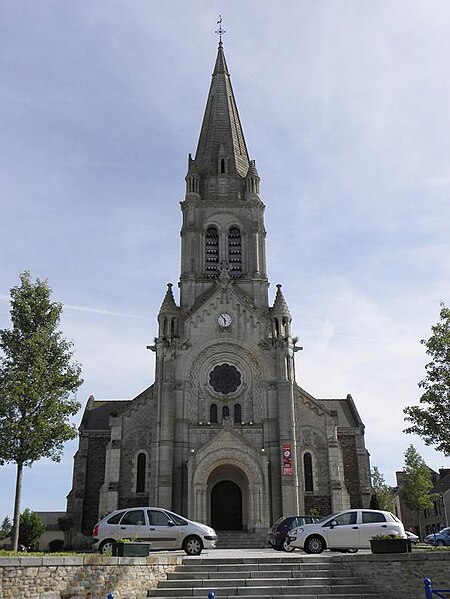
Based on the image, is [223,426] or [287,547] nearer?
[287,547]

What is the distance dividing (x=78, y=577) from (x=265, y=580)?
4851 mm

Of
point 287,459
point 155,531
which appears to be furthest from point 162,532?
point 287,459

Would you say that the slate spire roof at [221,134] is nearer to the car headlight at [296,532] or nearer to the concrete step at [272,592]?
the car headlight at [296,532]

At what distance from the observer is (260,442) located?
117 feet

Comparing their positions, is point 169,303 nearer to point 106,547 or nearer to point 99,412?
point 99,412

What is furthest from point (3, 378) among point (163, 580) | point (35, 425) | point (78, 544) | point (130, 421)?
point (78, 544)

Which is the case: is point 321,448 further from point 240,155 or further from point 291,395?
point 240,155

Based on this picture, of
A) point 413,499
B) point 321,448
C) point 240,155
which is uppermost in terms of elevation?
point 240,155

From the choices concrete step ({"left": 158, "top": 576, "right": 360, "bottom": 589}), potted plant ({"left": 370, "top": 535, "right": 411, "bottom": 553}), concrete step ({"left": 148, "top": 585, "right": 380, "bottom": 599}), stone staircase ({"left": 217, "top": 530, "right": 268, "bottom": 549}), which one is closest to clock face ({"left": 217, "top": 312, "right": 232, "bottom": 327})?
stone staircase ({"left": 217, "top": 530, "right": 268, "bottom": 549})

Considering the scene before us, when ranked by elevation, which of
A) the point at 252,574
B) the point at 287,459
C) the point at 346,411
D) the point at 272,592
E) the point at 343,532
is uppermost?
the point at 346,411

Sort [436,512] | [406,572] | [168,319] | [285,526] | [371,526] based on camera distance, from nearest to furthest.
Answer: [406,572] → [371,526] → [285,526] → [168,319] → [436,512]

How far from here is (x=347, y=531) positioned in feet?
64.3

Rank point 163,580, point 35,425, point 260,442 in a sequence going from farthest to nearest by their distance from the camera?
point 260,442 < point 35,425 < point 163,580

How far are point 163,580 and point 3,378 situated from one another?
11.1m
